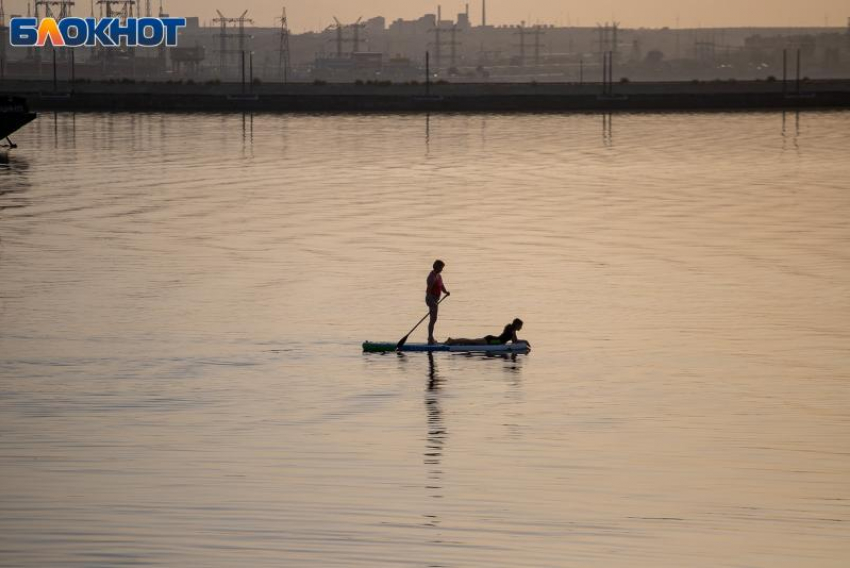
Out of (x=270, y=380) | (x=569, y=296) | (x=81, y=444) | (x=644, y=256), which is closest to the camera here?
(x=81, y=444)

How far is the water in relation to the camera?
61.2ft

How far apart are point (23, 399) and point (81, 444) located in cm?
388

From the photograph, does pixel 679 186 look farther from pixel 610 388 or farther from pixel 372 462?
pixel 372 462

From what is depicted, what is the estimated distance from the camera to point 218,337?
3297cm

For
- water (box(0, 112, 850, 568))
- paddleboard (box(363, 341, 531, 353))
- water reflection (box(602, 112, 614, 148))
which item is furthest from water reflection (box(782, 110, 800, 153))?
paddleboard (box(363, 341, 531, 353))

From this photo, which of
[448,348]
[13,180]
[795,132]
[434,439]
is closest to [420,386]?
[448,348]

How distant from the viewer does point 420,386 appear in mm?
27797

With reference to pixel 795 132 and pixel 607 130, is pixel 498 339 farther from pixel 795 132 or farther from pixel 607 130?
pixel 607 130

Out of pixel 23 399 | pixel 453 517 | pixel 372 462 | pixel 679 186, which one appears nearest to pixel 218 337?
pixel 23 399

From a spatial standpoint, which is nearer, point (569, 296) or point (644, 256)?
point (569, 296)

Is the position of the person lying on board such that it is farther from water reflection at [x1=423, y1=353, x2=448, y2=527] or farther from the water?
water reflection at [x1=423, y1=353, x2=448, y2=527]

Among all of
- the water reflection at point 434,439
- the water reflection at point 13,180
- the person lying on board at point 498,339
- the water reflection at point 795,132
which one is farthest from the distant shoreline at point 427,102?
the water reflection at point 434,439

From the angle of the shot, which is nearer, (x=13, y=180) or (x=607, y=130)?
(x=13, y=180)

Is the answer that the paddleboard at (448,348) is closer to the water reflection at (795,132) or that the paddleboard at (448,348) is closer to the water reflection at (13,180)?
the water reflection at (13,180)
